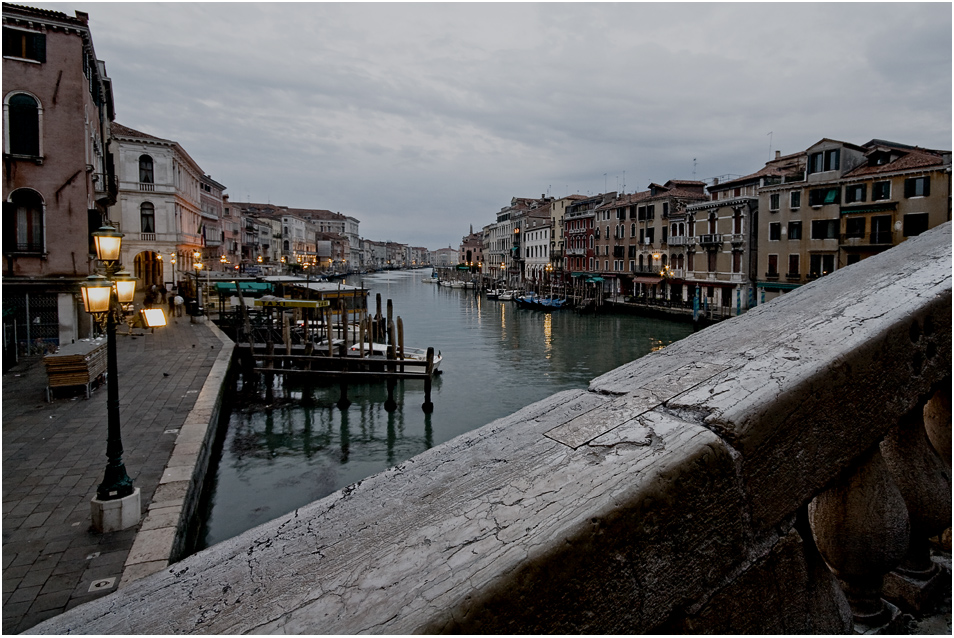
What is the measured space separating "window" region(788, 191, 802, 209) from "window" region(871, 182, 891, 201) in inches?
175

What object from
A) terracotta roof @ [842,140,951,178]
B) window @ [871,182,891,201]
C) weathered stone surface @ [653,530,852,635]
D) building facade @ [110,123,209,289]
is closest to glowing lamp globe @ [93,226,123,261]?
weathered stone surface @ [653,530,852,635]

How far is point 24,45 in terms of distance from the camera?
17.0 meters

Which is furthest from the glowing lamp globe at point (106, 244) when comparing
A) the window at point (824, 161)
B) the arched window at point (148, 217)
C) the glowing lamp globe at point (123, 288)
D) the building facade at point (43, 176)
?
the arched window at point (148, 217)

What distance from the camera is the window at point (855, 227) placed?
31.5m

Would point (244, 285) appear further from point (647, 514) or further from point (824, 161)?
point (824, 161)

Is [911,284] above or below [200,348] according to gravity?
above

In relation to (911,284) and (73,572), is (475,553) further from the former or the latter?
(73,572)

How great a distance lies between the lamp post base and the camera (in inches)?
260

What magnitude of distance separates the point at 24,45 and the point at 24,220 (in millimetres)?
5225

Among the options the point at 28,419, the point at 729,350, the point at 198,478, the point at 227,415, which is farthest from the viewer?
the point at 227,415

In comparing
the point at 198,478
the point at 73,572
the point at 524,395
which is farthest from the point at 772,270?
the point at 73,572

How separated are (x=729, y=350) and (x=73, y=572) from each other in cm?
697

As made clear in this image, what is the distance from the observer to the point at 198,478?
31.0ft

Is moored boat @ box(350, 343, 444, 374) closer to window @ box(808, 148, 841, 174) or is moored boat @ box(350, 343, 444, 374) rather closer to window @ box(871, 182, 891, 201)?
window @ box(871, 182, 891, 201)
